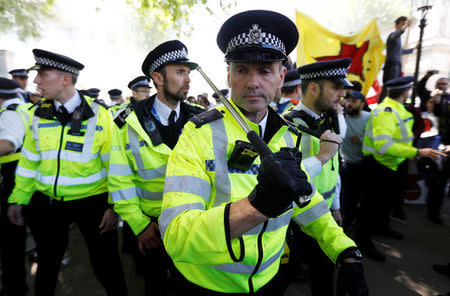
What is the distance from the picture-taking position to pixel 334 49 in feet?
20.4

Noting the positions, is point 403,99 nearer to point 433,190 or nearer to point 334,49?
point 433,190

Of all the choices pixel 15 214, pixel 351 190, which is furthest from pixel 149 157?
Answer: pixel 351 190

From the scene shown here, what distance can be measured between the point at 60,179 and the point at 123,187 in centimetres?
67

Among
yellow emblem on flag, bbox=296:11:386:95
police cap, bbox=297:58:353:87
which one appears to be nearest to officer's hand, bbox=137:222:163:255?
police cap, bbox=297:58:353:87

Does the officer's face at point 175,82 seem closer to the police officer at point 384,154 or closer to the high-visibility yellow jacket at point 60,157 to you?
the high-visibility yellow jacket at point 60,157

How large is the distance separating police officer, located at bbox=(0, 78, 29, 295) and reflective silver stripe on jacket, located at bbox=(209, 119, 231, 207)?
7.94 ft

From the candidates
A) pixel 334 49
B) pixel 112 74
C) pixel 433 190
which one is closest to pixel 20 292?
pixel 433 190

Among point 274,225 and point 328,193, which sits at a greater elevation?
point 274,225

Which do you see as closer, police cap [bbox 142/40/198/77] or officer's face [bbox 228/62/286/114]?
officer's face [bbox 228/62/286/114]

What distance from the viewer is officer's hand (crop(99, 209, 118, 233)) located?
8.12ft

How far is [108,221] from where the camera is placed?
2.50 metres

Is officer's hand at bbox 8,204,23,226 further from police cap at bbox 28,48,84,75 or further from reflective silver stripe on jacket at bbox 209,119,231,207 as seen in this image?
reflective silver stripe on jacket at bbox 209,119,231,207

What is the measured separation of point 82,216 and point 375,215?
13.2 ft

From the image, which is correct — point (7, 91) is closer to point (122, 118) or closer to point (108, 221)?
point (122, 118)
